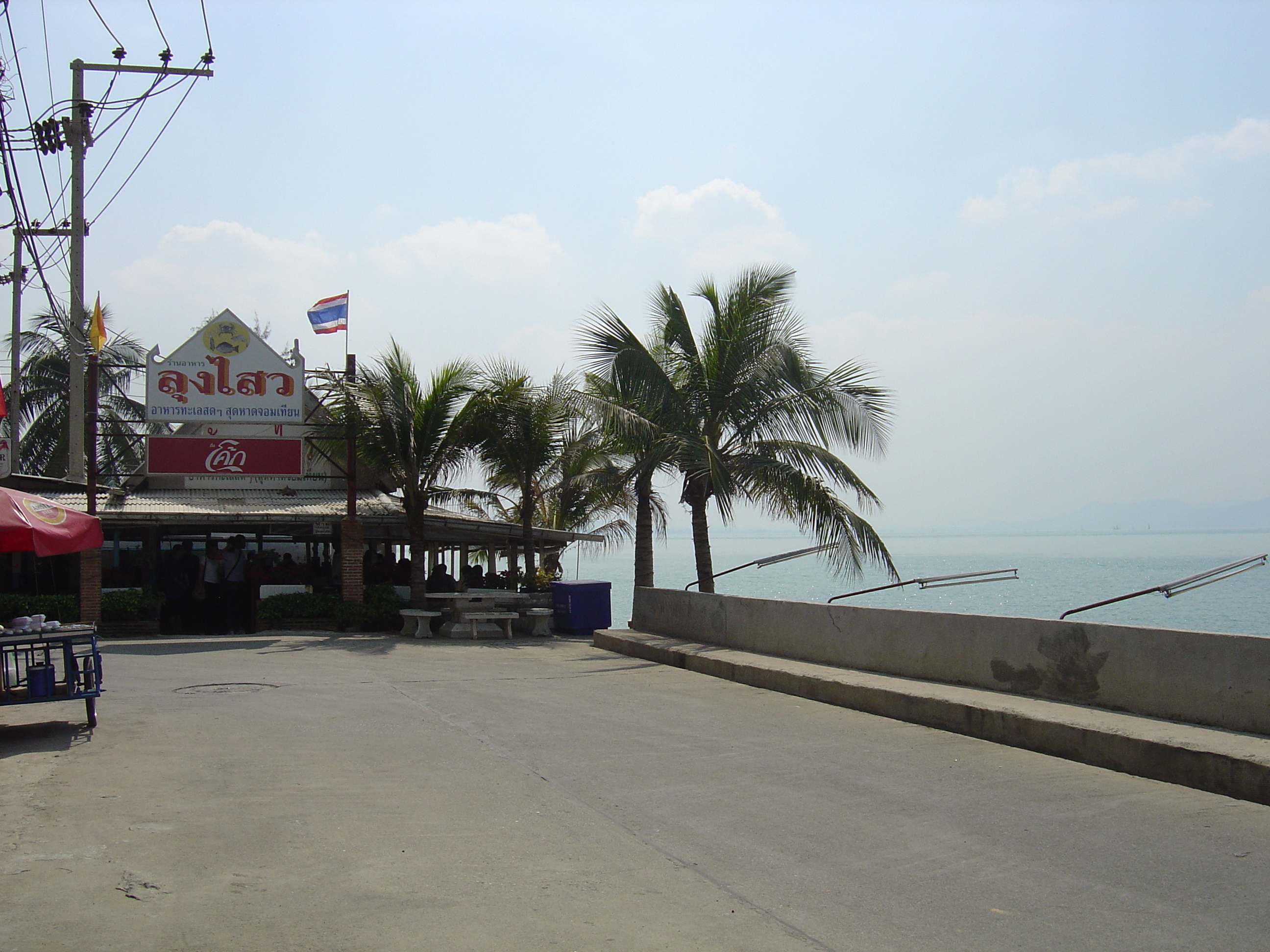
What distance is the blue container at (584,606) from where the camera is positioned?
23750mm

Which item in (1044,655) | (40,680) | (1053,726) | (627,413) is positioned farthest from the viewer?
(627,413)

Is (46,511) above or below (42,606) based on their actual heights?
above

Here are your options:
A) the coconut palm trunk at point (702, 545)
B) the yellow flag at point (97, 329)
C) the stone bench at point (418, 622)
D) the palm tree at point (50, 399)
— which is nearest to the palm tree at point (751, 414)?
the coconut palm trunk at point (702, 545)

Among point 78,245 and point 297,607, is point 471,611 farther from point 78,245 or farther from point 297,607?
point 78,245

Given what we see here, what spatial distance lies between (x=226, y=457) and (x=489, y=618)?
688cm

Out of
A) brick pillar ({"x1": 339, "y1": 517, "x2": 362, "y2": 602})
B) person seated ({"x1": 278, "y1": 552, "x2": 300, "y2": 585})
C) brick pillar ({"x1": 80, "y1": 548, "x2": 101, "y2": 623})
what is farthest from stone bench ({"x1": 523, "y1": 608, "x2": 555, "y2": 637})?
brick pillar ({"x1": 80, "y1": 548, "x2": 101, "y2": 623})

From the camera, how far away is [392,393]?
23297 millimetres

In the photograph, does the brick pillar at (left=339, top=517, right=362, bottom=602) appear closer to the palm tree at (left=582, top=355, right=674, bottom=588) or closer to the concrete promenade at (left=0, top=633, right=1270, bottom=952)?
the palm tree at (left=582, top=355, right=674, bottom=588)

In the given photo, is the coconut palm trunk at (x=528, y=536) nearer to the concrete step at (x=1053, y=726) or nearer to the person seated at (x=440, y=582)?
the person seated at (x=440, y=582)

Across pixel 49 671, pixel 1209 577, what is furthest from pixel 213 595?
pixel 1209 577

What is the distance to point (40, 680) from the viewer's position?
9648mm

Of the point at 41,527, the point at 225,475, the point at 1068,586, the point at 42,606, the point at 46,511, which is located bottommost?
the point at 1068,586

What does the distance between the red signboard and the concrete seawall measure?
472 inches

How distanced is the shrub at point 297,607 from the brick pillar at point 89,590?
3151 mm
